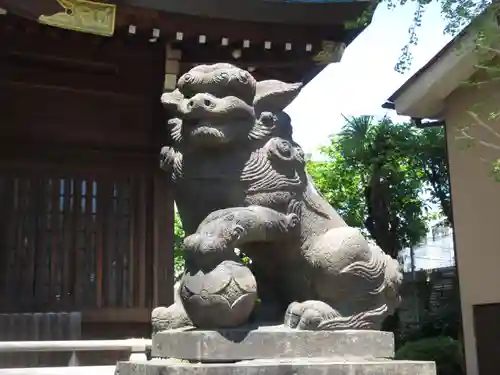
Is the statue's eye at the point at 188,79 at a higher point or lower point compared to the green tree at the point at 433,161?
lower

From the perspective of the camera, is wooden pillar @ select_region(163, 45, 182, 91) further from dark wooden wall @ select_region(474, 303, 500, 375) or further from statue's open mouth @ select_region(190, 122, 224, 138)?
dark wooden wall @ select_region(474, 303, 500, 375)

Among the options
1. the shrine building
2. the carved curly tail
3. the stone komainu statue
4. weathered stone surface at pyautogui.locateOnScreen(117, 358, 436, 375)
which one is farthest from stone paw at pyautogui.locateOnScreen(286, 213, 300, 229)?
the shrine building

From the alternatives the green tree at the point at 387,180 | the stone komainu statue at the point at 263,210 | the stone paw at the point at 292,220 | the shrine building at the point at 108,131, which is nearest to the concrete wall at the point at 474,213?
the shrine building at the point at 108,131

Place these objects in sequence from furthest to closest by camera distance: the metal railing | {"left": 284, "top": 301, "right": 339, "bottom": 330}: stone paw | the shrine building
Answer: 1. the shrine building
2. the metal railing
3. {"left": 284, "top": 301, "right": 339, "bottom": 330}: stone paw

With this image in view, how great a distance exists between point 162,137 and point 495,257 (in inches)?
209

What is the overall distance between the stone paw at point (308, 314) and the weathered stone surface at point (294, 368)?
164 mm

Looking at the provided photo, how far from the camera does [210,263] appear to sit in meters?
2.70

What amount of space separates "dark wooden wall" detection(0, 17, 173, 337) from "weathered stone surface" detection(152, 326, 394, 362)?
14.8ft

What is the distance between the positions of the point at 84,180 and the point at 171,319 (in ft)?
15.7

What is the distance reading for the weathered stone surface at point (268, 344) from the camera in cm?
261

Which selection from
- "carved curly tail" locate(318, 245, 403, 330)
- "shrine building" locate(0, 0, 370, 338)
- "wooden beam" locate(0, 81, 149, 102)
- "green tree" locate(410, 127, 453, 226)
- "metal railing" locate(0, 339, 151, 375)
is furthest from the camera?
"green tree" locate(410, 127, 453, 226)

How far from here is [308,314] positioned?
2.79 m

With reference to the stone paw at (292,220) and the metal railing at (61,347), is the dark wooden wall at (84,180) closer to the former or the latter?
the metal railing at (61,347)

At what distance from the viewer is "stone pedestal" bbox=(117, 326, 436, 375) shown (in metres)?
2.54
